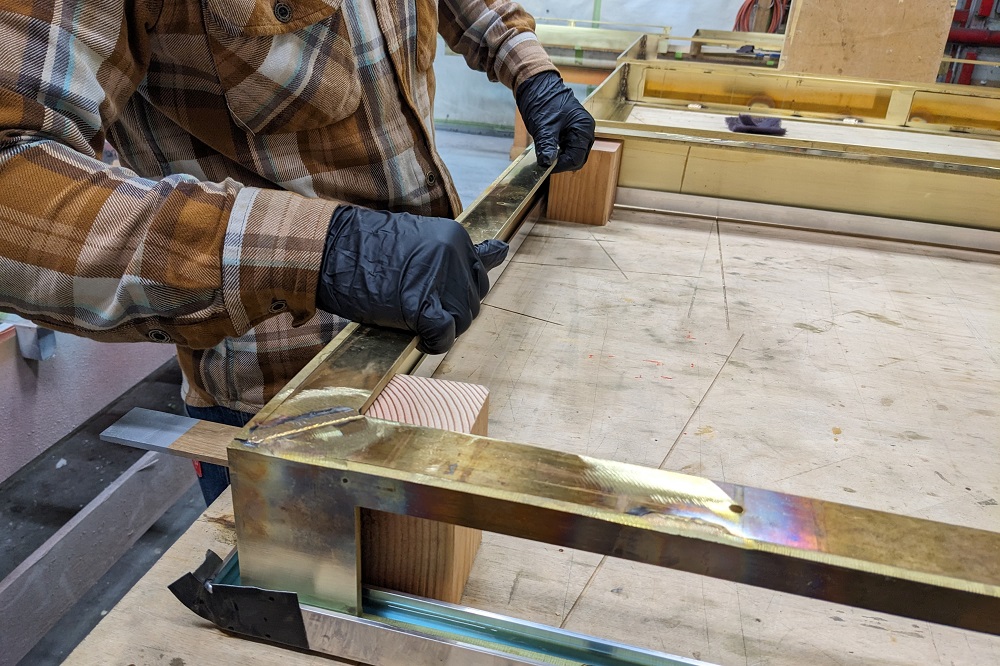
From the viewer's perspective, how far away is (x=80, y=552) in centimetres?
196

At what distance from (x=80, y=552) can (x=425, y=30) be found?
5.77 feet

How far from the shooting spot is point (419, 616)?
68 centimetres

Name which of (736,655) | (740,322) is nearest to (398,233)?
(736,655)

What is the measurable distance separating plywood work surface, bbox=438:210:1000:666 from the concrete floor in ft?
5.86

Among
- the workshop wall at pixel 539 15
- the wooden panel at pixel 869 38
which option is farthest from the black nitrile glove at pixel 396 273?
the workshop wall at pixel 539 15

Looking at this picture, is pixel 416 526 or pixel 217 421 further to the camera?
pixel 217 421

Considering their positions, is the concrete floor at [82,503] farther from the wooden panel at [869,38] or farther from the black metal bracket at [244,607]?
the wooden panel at [869,38]

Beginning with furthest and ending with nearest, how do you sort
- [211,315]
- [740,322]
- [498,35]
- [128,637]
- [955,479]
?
[498,35] < [740,322] < [955,479] < [211,315] < [128,637]

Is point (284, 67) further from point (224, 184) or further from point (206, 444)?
point (206, 444)

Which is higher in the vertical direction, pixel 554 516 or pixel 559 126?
pixel 559 126

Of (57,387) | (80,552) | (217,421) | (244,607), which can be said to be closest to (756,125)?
(217,421)

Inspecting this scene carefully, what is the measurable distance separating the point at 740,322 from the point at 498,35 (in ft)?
3.11

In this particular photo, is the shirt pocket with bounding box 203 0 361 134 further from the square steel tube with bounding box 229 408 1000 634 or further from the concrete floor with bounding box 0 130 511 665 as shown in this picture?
the concrete floor with bounding box 0 130 511 665

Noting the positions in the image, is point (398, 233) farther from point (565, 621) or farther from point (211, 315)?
point (565, 621)
